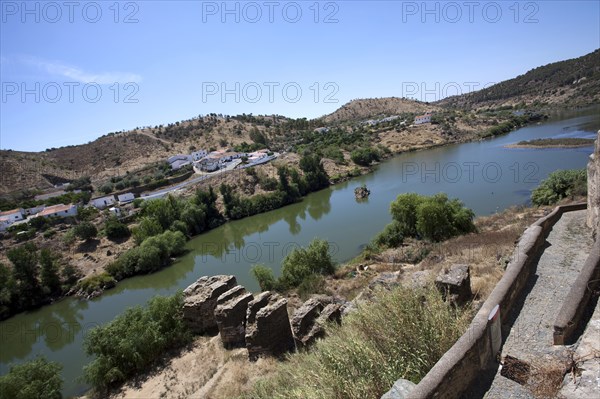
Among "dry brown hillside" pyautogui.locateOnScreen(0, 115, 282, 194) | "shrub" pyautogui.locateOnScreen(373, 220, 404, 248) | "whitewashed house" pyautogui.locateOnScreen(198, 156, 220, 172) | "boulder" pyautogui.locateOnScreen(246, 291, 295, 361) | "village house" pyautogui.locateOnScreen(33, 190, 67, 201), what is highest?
"dry brown hillside" pyautogui.locateOnScreen(0, 115, 282, 194)

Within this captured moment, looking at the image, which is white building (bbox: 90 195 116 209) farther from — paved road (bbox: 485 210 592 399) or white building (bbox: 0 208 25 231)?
paved road (bbox: 485 210 592 399)

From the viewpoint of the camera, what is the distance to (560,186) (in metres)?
26.9

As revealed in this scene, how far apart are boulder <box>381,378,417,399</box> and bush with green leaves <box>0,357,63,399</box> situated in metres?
16.5

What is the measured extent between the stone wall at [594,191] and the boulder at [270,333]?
11.3 meters

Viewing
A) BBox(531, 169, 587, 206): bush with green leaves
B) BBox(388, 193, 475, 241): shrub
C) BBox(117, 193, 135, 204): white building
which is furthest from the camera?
BBox(117, 193, 135, 204): white building

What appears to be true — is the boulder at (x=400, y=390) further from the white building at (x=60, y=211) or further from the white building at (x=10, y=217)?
the white building at (x=10, y=217)

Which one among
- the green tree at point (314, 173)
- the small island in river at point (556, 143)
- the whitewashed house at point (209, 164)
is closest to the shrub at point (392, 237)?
the green tree at point (314, 173)

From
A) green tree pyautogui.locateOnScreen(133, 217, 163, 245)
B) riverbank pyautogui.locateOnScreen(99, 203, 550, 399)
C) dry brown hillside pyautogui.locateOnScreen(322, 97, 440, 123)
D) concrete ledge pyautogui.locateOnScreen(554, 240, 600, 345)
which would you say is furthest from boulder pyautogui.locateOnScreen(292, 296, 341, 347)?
dry brown hillside pyautogui.locateOnScreen(322, 97, 440, 123)

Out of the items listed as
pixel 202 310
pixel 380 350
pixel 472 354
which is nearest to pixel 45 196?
pixel 202 310

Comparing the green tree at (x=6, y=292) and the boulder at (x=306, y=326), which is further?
the green tree at (x=6, y=292)

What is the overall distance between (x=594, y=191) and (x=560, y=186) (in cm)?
1686

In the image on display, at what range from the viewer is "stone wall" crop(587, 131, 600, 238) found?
1224 cm

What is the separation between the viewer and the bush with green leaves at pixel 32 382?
14.7 meters

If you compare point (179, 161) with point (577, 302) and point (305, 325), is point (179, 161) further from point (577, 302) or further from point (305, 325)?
point (577, 302)
